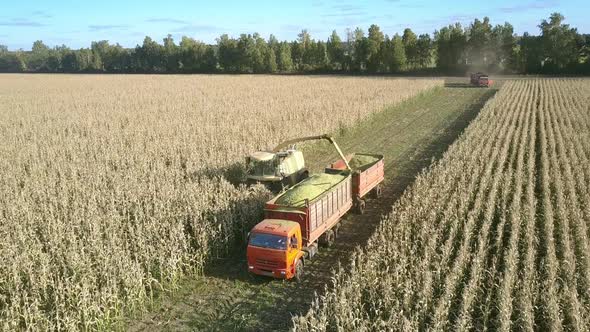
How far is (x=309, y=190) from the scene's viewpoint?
1346cm

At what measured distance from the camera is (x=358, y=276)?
10.6 metres

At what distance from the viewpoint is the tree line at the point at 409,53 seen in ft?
259

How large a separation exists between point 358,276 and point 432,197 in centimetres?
626

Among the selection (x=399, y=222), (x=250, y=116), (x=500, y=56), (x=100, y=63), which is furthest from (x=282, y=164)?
(x=100, y=63)

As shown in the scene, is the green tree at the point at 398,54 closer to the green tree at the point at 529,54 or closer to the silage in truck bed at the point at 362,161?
the green tree at the point at 529,54

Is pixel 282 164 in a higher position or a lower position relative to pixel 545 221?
higher

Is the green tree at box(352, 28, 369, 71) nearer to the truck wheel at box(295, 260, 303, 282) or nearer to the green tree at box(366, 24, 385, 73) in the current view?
the green tree at box(366, 24, 385, 73)

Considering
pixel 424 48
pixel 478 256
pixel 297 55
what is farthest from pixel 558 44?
pixel 478 256

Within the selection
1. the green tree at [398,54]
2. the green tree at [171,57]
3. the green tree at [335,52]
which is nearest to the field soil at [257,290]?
the green tree at [398,54]

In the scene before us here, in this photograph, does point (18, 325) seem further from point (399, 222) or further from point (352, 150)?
point (352, 150)

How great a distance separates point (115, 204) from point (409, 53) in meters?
83.2

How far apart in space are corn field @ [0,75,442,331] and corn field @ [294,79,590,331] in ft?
14.3

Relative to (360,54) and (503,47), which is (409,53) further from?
(503,47)

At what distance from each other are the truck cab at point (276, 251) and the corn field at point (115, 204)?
175cm
